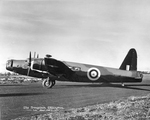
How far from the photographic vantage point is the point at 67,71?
17.0 meters

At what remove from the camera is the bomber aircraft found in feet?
53.8

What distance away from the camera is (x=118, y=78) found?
1759cm

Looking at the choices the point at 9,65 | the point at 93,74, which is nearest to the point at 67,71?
the point at 93,74

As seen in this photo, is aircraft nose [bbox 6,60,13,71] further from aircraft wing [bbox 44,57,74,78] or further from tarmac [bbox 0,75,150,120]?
aircraft wing [bbox 44,57,74,78]

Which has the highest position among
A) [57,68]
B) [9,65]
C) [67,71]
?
[9,65]

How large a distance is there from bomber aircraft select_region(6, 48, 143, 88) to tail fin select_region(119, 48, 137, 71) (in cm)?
22

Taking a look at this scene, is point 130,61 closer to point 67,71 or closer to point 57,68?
point 67,71

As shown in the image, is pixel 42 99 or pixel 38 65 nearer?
pixel 42 99

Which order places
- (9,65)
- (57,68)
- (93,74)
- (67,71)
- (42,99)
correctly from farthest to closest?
1. (9,65)
2. (93,74)
3. (67,71)
4. (57,68)
5. (42,99)

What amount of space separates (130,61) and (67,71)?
6811 millimetres

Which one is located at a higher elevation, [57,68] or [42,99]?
[57,68]

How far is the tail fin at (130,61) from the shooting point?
60.4 feet

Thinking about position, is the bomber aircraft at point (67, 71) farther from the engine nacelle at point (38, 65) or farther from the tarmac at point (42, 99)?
the tarmac at point (42, 99)

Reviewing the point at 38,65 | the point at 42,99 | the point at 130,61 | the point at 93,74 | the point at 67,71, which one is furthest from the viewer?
the point at 130,61
